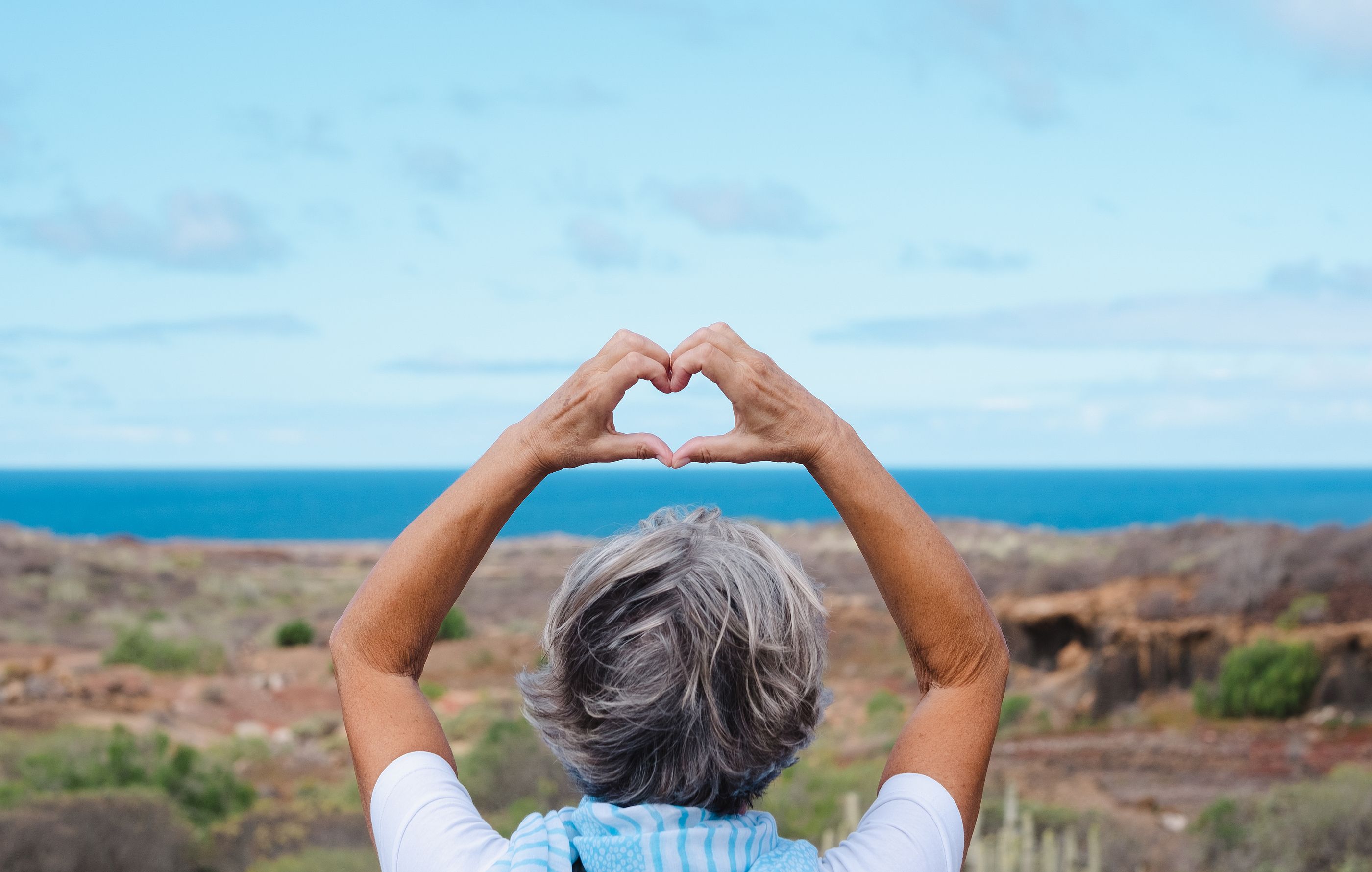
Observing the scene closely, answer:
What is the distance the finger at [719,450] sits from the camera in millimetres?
1470

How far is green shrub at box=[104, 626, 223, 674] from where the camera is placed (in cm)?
1758

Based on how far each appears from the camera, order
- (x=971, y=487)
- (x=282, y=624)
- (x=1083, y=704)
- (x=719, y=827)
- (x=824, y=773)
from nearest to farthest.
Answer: (x=719, y=827)
(x=824, y=773)
(x=1083, y=704)
(x=282, y=624)
(x=971, y=487)

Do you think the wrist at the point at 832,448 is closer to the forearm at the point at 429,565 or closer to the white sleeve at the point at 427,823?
the forearm at the point at 429,565

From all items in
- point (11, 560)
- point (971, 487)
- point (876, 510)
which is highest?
point (971, 487)

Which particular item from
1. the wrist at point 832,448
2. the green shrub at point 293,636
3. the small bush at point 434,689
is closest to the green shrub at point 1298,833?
the wrist at point 832,448

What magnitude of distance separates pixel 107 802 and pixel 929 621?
8.09 metres

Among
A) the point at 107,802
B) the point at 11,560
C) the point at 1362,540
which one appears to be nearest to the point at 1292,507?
the point at 1362,540

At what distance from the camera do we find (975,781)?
152cm

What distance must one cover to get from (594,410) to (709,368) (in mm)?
168

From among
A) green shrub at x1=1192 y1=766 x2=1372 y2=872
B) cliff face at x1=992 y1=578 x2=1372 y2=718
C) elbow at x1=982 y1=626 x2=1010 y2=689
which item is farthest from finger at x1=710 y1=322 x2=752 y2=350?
cliff face at x1=992 y1=578 x2=1372 y2=718

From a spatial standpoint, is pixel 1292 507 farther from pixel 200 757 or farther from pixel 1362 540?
pixel 200 757

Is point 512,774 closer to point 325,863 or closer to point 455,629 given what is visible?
point 325,863

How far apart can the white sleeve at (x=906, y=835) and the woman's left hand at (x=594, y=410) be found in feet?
1.73

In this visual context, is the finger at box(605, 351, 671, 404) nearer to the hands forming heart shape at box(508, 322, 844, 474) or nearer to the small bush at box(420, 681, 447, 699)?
the hands forming heart shape at box(508, 322, 844, 474)
